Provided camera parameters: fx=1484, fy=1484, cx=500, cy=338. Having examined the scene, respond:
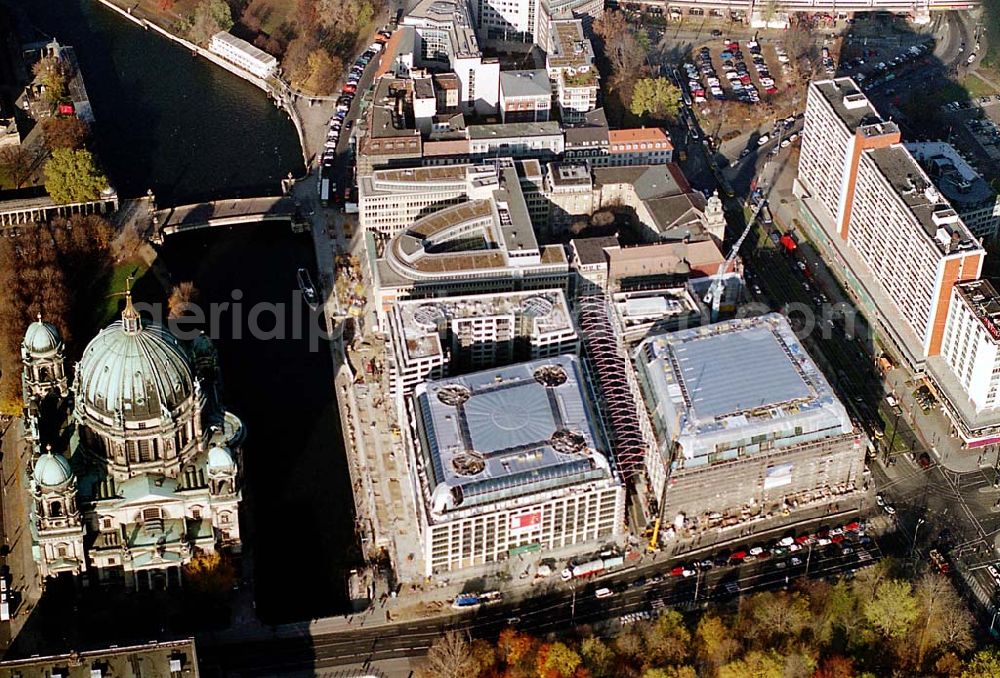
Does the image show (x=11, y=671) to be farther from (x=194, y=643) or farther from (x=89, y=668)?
(x=194, y=643)

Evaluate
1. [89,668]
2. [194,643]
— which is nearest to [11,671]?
[89,668]

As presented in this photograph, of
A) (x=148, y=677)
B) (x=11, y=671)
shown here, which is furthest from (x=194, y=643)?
(x=11, y=671)

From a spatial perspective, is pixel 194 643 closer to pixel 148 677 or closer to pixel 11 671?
pixel 148 677
